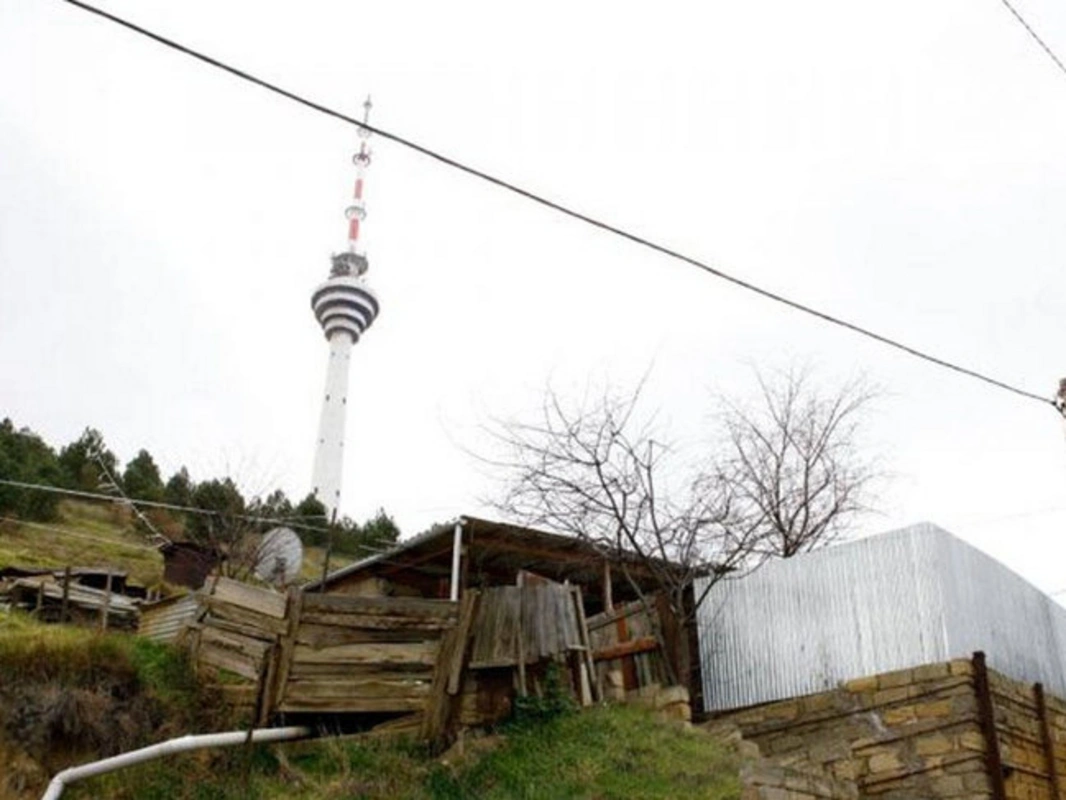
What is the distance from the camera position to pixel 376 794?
10.4 m

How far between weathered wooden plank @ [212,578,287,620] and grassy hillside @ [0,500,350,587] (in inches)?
472

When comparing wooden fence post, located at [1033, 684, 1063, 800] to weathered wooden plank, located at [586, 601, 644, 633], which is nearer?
wooden fence post, located at [1033, 684, 1063, 800]

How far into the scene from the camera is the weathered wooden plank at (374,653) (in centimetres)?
1183

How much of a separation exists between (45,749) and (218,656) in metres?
3.72

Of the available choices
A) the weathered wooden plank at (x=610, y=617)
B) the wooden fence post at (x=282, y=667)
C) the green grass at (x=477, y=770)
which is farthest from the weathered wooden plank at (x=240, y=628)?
the weathered wooden plank at (x=610, y=617)

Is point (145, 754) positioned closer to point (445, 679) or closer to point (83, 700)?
point (83, 700)

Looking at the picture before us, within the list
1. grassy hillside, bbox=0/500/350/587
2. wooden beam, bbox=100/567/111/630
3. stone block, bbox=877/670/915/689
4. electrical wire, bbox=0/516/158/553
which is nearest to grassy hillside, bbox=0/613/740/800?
stone block, bbox=877/670/915/689

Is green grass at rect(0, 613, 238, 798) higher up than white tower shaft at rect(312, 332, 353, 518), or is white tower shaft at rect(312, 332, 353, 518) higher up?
white tower shaft at rect(312, 332, 353, 518)

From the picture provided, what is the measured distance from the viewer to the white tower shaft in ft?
216

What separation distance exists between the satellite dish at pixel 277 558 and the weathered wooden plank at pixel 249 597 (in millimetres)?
11174

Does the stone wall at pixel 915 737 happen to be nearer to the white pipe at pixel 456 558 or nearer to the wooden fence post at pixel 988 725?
the wooden fence post at pixel 988 725

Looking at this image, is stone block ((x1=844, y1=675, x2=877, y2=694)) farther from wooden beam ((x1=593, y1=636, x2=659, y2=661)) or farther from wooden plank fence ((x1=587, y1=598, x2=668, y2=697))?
wooden beam ((x1=593, y1=636, x2=659, y2=661))

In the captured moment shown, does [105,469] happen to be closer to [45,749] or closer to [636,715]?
[45,749]

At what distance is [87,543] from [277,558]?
825 centimetres
